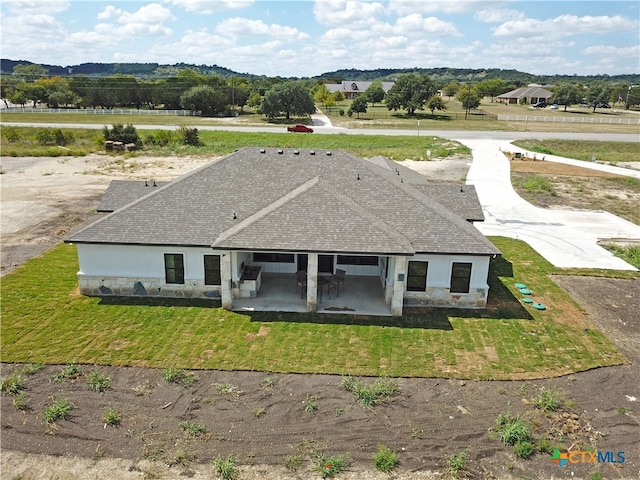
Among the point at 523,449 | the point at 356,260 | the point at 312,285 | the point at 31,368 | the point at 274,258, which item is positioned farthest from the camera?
the point at 274,258

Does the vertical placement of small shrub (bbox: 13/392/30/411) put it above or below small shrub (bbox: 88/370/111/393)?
below

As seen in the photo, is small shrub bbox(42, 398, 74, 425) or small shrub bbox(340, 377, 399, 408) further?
small shrub bbox(340, 377, 399, 408)

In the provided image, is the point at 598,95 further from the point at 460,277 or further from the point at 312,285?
the point at 312,285

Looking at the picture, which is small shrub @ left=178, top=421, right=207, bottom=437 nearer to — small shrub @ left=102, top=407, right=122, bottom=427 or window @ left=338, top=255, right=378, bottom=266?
small shrub @ left=102, top=407, right=122, bottom=427

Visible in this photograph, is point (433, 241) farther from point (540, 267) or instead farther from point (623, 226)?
point (623, 226)

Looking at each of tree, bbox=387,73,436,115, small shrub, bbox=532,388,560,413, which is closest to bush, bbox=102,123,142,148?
small shrub, bbox=532,388,560,413

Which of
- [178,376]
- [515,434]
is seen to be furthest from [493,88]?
[178,376]

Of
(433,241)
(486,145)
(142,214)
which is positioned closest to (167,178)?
(142,214)
